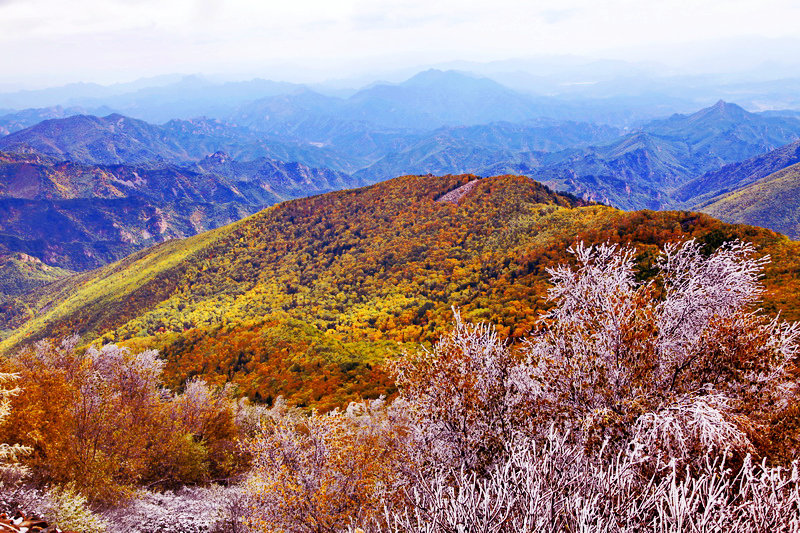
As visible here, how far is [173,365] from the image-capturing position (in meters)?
60.4

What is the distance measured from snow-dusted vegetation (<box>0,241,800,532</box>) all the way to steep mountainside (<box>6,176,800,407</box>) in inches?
732

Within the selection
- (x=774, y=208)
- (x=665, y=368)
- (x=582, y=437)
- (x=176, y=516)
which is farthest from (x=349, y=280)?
(x=774, y=208)

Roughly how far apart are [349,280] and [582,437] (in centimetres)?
8346

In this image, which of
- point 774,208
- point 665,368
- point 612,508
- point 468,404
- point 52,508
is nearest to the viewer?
point 612,508

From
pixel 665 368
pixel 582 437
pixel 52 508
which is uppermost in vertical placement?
pixel 665 368

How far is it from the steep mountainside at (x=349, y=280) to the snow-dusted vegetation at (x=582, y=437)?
61.0ft

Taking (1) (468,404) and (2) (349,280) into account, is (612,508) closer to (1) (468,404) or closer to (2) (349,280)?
(1) (468,404)

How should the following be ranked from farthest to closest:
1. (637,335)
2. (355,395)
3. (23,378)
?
(355,395) < (23,378) < (637,335)

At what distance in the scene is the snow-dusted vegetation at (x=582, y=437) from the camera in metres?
5.87

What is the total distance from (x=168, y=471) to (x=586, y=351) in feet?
79.0

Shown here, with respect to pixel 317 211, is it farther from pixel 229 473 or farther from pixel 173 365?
pixel 229 473

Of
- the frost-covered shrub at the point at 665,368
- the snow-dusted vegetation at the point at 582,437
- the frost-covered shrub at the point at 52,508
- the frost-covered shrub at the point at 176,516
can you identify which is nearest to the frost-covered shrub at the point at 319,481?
the snow-dusted vegetation at the point at 582,437

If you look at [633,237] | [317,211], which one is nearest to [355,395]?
[633,237]

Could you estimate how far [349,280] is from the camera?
297 feet
